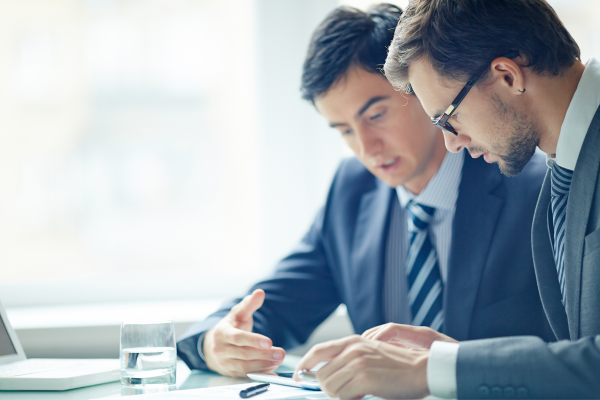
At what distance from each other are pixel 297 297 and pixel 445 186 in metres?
0.54

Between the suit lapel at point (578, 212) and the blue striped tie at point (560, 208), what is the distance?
8cm

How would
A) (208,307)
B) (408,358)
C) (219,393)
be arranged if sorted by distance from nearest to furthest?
(408,358) → (219,393) → (208,307)

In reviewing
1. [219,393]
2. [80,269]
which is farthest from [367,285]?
[80,269]

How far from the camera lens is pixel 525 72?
1.03 m

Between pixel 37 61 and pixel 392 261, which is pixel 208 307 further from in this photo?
pixel 37 61

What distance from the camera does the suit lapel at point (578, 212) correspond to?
92 centimetres

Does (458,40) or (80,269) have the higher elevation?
(458,40)

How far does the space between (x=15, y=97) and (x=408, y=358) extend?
75.1 inches

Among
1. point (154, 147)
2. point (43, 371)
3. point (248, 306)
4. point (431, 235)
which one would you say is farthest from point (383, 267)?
point (154, 147)

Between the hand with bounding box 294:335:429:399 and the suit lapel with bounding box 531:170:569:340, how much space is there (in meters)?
0.44

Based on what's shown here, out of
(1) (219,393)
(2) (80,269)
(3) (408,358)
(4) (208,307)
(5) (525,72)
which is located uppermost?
(5) (525,72)

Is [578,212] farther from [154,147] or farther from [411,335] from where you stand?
[154,147]

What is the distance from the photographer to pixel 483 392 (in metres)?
0.74

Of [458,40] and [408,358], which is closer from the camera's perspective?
[408,358]
